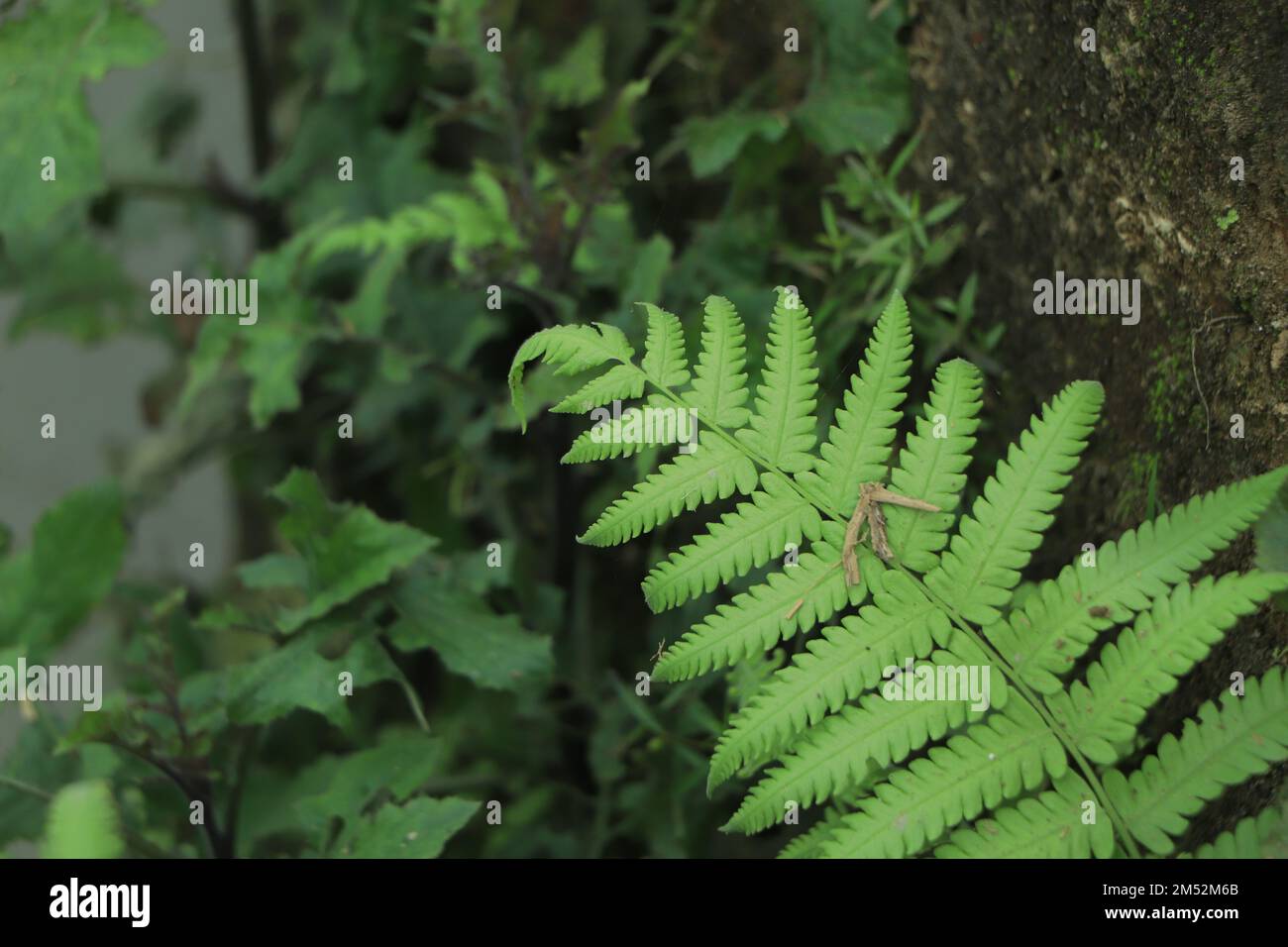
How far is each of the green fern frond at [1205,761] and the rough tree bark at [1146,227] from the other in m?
0.12

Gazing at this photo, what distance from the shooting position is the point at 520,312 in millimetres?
1986

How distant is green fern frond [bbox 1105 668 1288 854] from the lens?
100 cm

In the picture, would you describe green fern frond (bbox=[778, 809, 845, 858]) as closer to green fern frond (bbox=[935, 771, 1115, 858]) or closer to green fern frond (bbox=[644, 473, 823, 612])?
green fern frond (bbox=[935, 771, 1115, 858])

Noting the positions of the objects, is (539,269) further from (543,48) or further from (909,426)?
(543,48)

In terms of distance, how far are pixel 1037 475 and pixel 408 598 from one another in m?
0.88

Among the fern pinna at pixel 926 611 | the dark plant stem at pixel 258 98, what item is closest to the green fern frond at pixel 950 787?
the fern pinna at pixel 926 611

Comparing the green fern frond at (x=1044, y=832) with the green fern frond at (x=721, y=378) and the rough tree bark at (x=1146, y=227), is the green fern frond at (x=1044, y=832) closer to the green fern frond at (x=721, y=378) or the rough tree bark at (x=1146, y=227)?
the rough tree bark at (x=1146, y=227)

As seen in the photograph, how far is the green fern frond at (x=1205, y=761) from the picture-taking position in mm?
997

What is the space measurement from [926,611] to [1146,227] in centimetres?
54

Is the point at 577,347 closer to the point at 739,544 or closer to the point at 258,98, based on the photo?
the point at 739,544

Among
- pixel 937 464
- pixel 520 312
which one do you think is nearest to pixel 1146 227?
pixel 937 464

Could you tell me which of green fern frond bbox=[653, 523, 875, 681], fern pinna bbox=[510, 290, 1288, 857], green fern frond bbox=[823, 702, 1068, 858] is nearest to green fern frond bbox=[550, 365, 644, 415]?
fern pinna bbox=[510, 290, 1288, 857]

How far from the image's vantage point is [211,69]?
2512mm

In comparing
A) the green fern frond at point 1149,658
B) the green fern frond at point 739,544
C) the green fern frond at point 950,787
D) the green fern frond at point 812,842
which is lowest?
the green fern frond at point 812,842
